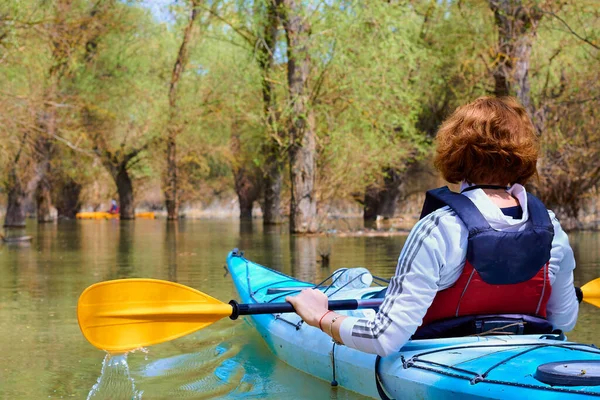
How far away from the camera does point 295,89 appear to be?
17484 mm

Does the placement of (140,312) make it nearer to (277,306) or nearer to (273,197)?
(277,306)

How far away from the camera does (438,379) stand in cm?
298

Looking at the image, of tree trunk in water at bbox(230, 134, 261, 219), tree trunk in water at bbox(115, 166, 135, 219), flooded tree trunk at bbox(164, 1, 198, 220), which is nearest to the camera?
flooded tree trunk at bbox(164, 1, 198, 220)

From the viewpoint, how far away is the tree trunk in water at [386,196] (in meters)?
29.6

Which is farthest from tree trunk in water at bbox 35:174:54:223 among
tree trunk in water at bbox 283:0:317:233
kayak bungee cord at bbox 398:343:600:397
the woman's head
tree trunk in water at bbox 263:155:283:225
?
the woman's head

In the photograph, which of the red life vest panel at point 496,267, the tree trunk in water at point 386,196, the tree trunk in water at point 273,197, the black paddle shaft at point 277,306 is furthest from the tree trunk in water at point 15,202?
the red life vest panel at point 496,267

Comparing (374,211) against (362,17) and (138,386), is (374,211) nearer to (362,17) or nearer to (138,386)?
(362,17)

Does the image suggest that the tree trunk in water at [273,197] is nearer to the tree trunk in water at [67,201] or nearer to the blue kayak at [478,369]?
the tree trunk in water at [67,201]

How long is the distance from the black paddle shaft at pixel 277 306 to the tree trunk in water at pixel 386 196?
2486 centimetres

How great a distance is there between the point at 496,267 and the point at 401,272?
344mm

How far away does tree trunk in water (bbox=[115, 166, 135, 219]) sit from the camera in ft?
109

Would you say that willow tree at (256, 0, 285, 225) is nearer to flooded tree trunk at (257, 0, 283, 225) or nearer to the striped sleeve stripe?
flooded tree trunk at (257, 0, 283, 225)

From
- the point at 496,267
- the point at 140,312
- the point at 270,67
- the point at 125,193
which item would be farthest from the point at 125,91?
the point at 496,267

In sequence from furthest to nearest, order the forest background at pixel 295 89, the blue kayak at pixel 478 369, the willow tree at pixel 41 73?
the forest background at pixel 295 89 < the willow tree at pixel 41 73 < the blue kayak at pixel 478 369
